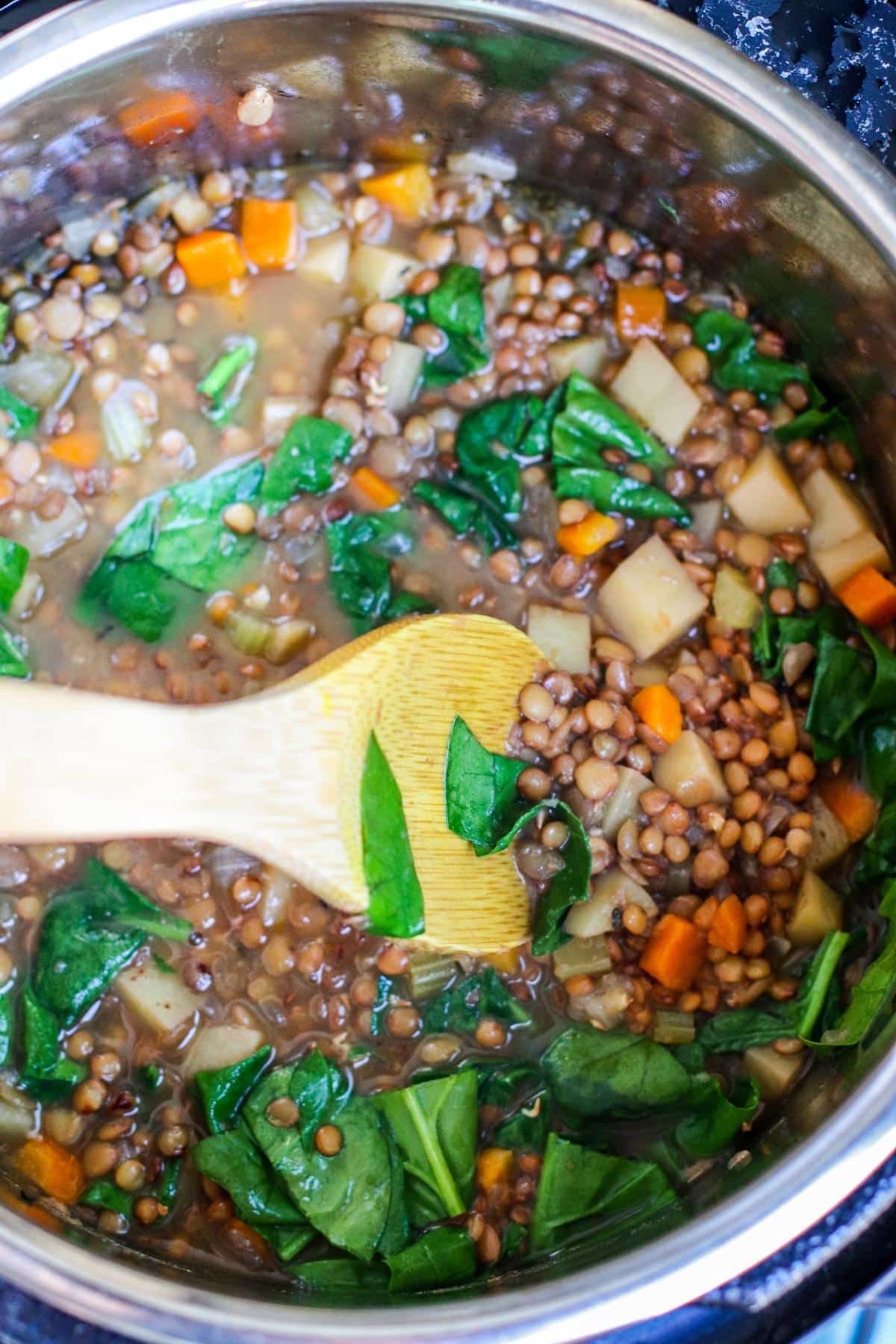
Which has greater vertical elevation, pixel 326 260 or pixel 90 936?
pixel 326 260

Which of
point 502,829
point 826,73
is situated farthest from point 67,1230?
point 826,73

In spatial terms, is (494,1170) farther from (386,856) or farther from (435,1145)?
(386,856)

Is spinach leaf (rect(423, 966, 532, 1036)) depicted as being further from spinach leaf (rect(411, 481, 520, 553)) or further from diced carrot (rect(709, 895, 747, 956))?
spinach leaf (rect(411, 481, 520, 553))

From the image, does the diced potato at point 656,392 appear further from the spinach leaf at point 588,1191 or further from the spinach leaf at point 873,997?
the spinach leaf at point 588,1191

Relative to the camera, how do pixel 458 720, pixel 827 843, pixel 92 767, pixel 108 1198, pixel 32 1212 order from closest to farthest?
pixel 92 767 < pixel 32 1212 < pixel 108 1198 < pixel 458 720 < pixel 827 843


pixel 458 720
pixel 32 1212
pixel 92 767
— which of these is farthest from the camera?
pixel 458 720

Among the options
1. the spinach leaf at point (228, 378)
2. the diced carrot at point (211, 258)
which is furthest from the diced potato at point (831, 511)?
the diced carrot at point (211, 258)

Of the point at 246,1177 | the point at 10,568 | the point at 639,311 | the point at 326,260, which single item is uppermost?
the point at 639,311

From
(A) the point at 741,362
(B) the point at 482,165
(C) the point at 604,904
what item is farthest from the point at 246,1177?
(B) the point at 482,165
